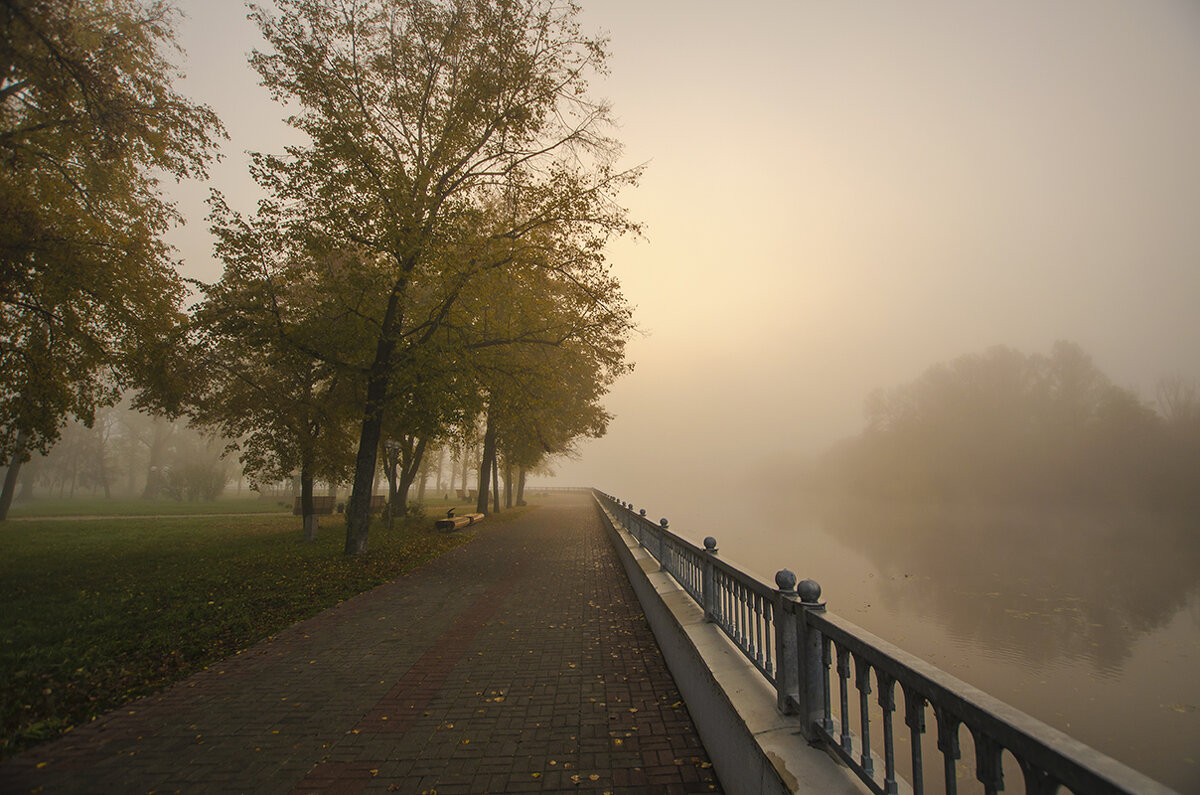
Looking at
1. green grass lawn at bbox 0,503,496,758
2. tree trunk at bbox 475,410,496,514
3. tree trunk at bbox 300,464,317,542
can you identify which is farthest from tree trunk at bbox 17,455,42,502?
tree trunk at bbox 300,464,317,542

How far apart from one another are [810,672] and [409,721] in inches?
149

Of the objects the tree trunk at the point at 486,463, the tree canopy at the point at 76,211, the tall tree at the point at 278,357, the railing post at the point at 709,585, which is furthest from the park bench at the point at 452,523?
the railing post at the point at 709,585

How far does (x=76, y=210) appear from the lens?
34.5ft

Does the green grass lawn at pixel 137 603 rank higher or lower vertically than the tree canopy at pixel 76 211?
lower

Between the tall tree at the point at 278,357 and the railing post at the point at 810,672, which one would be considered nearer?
the railing post at the point at 810,672

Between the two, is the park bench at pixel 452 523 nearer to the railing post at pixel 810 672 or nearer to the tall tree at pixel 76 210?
the tall tree at pixel 76 210

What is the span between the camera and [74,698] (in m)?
5.18

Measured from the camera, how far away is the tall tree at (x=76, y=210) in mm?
9281

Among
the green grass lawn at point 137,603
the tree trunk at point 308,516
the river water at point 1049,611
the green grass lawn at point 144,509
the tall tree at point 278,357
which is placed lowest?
the river water at point 1049,611

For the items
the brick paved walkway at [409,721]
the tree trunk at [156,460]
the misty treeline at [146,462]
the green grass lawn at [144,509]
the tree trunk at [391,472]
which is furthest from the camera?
the tree trunk at [156,460]

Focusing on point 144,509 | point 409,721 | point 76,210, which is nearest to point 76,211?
point 76,210

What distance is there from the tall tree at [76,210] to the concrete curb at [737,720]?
12.4m

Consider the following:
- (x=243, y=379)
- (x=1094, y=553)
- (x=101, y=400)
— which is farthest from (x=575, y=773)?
(x=1094, y=553)

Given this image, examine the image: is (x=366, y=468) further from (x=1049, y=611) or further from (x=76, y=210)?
(x=1049, y=611)
